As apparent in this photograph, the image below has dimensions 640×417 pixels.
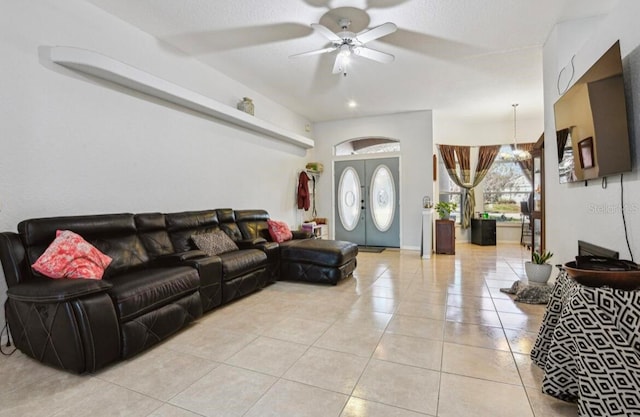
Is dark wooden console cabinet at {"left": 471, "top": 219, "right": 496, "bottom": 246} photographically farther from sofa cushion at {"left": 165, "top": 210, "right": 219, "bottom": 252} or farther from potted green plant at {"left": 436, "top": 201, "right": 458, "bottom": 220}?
sofa cushion at {"left": 165, "top": 210, "right": 219, "bottom": 252}

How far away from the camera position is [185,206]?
13.1 ft

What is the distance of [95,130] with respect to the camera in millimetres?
2990

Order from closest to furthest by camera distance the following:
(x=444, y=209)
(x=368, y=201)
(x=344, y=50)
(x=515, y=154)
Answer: (x=344, y=50) < (x=444, y=209) < (x=368, y=201) < (x=515, y=154)

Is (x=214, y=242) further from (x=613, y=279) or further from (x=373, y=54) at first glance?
(x=613, y=279)

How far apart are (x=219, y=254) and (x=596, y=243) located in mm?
3625

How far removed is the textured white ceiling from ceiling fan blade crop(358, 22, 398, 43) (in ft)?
0.84

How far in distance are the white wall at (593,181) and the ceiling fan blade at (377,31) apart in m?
1.63

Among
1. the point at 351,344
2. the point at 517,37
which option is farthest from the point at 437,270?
the point at 517,37

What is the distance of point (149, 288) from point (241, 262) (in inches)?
46.8

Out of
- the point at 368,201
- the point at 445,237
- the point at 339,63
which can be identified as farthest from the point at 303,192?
the point at 339,63

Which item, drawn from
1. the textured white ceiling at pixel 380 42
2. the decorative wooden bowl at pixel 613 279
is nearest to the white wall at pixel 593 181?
the textured white ceiling at pixel 380 42

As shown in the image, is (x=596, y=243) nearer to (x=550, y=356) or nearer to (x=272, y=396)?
(x=550, y=356)

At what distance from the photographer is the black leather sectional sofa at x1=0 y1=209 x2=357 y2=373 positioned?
195 centimetres

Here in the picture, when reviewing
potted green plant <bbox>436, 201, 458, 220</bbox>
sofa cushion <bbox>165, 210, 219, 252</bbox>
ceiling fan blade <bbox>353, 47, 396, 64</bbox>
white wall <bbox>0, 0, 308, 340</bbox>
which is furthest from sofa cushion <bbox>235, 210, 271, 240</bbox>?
potted green plant <bbox>436, 201, 458, 220</bbox>
